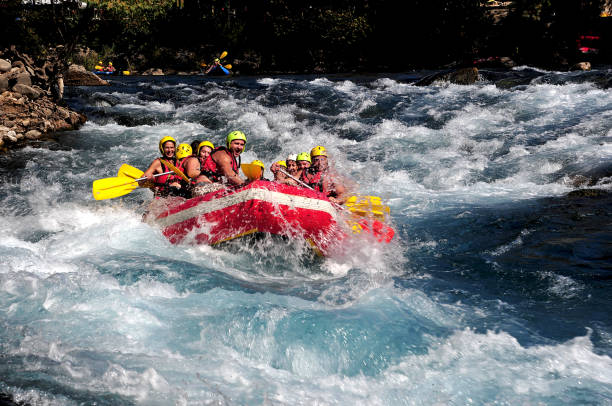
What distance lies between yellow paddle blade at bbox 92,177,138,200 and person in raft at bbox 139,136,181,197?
0.19m

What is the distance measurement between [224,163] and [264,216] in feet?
4.82

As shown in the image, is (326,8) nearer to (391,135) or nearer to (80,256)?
(391,135)

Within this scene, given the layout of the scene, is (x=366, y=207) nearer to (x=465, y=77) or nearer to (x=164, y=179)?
(x=164, y=179)

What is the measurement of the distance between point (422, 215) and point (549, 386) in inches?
175

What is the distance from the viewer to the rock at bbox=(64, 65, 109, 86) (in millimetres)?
19906

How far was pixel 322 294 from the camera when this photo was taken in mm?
4711

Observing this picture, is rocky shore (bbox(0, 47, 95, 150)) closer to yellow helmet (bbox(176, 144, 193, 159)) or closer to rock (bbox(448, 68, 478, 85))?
yellow helmet (bbox(176, 144, 193, 159))

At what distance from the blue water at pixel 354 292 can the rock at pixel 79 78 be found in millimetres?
10159

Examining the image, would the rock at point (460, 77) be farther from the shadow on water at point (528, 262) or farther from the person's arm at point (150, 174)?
the person's arm at point (150, 174)

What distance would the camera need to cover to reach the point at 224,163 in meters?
6.43

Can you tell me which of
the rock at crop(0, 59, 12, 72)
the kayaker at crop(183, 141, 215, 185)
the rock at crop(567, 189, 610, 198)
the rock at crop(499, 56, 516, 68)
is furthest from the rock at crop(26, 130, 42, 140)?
the rock at crop(499, 56, 516, 68)

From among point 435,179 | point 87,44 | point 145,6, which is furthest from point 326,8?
point 435,179

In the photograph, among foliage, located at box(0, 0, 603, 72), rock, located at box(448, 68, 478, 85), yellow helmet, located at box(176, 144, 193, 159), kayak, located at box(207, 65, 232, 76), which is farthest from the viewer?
kayak, located at box(207, 65, 232, 76)

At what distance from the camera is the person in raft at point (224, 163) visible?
642cm
